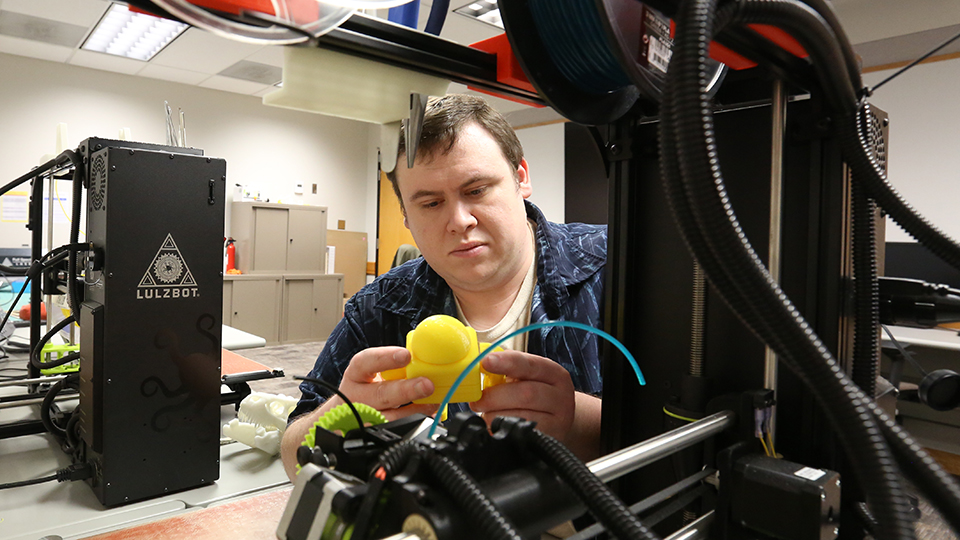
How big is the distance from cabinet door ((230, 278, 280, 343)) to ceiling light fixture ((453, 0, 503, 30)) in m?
3.43

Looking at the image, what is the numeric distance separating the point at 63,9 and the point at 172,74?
5.25 ft

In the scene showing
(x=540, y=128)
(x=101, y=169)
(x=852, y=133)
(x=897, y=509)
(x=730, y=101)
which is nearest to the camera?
(x=897, y=509)

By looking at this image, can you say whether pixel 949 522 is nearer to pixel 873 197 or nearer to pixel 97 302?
pixel 873 197

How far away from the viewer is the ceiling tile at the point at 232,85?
577 centimetres

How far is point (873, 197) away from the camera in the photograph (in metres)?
0.55

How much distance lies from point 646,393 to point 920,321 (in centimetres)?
29

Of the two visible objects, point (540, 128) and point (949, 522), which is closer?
point (949, 522)

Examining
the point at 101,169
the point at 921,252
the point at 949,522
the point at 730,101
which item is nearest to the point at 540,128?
the point at 921,252

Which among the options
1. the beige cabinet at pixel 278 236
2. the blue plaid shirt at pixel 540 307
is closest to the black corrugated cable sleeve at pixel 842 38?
the blue plaid shirt at pixel 540 307

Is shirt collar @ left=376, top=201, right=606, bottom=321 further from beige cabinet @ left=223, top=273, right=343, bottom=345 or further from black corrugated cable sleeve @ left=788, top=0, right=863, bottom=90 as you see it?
beige cabinet @ left=223, top=273, right=343, bottom=345

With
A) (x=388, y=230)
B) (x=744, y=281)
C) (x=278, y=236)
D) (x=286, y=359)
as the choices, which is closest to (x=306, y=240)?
(x=278, y=236)

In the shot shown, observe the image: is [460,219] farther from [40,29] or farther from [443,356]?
[40,29]

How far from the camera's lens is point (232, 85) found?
5.97 meters

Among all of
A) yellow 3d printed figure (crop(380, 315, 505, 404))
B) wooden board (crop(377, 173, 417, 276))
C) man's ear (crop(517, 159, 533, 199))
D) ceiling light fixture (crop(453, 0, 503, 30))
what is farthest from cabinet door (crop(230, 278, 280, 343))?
yellow 3d printed figure (crop(380, 315, 505, 404))
